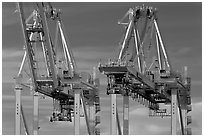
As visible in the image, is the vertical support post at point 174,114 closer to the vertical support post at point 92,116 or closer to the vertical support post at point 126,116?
the vertical support post at point 126,116

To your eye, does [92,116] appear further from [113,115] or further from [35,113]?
[113,115]

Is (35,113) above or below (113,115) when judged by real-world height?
above

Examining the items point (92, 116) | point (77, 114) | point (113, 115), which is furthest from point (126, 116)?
point (92, 116)

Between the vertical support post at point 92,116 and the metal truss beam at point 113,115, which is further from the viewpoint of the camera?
the vertical support post at point 92,116

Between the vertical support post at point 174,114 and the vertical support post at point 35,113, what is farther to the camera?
the vertical support post at point 35,113

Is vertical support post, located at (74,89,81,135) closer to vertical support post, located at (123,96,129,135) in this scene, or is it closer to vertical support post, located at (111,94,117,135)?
vertical support post, located at (111,94,117,135)

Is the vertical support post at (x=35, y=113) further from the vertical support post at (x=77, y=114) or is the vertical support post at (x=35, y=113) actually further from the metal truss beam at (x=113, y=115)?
the metal truss beam at (x=113, y=115)

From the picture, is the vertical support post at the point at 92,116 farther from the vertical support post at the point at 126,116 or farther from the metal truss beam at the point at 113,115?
the metal truss beam at the point at 113,115

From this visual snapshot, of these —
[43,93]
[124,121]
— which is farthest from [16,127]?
[124,121]

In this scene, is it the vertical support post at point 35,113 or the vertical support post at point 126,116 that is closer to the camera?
the vertical support post at point 35,113

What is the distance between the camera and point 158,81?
33.2m

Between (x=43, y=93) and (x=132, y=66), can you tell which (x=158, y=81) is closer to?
(x=132, y=66)

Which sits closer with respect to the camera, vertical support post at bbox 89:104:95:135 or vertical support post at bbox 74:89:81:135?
vertical support post at bbox 74:89:81:135

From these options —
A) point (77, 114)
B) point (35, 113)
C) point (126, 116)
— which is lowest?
point (126, 116)
